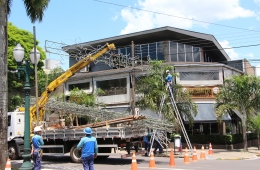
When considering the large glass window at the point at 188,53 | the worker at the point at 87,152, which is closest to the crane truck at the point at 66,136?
the worker at the point at 87,152

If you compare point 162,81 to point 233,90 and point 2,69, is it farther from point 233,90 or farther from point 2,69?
point 2,69

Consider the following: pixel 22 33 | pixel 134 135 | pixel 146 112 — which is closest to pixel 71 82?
pixel 22 33

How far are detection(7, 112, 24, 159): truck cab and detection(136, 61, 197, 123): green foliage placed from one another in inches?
322

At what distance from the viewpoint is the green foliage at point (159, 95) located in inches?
878

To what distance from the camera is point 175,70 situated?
2820 centimetres

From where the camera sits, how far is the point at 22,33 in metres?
33.4

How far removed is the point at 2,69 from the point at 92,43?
2415 centimetres

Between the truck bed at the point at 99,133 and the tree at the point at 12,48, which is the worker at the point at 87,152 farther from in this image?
the tree at the point at 12,48

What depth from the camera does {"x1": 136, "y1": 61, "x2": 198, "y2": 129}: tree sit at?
73.2 feet

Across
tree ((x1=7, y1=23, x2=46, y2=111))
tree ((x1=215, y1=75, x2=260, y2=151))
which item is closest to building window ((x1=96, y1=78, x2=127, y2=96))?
tree ((x1=7, y1=23, x2=46, y2=111))

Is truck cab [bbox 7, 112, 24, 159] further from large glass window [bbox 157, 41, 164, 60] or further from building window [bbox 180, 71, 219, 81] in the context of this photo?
large glass window [bbox 157, 41, 164, 60]

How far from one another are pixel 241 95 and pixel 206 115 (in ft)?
15.6

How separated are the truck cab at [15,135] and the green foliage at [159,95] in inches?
322

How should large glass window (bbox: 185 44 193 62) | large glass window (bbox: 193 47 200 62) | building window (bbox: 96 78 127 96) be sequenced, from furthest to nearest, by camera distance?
1. large glass window (bbox: 193 47 200 62)
2. large glass window (bbox: 185 44 193 62)
3. building window (bbox: 96 78 127 96)
